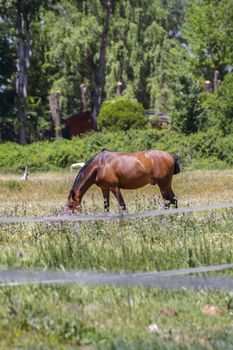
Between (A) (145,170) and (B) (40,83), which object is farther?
(B) (40,83)

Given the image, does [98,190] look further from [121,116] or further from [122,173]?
[121,116]

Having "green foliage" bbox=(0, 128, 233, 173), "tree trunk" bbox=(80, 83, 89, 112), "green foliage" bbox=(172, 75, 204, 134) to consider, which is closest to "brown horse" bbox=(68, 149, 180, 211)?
"green foliage" bbox=(0, 128, 233, 173)

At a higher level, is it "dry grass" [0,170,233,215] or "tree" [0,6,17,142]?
"tree" [0,6,17,142]

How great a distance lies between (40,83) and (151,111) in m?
10.1

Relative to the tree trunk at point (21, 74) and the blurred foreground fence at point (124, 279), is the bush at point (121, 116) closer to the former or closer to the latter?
the tree trunk at point (21, 74)

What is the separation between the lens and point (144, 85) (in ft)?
215

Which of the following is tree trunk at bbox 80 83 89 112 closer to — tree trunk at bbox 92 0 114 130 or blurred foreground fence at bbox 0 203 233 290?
tree trunk at bbox 92 0 114 130

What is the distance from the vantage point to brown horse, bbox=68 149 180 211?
20.5 meters

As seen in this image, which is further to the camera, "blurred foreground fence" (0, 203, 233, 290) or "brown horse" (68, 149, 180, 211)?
"brown horse" (68, 149, 180, 211)

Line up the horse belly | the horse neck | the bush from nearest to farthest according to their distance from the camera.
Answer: the horse neck, the horse belly, the bush

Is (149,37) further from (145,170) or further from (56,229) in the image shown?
(56,229)

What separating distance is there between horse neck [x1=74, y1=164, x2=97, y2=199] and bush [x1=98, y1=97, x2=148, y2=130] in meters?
33.3

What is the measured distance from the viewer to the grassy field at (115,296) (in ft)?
26.0

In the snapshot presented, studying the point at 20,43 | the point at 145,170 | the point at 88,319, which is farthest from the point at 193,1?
the point at 88,319
